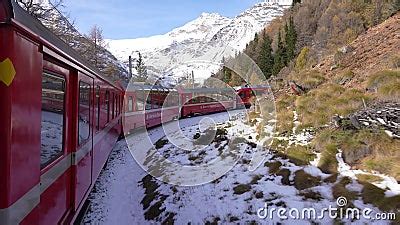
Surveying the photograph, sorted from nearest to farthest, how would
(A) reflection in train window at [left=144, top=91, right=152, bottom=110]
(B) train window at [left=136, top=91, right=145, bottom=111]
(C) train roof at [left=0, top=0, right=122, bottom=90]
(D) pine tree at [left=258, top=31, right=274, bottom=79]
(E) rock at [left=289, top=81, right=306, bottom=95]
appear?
(C) train roof at [left=0, top=0, right=122, bottom=90], (E) rock at [left=289, top=81, right=306, bottom=95], (B) train window at [left=136, top=91, right=145, bottom=111], (A) reflection in train window at [left=144, top=91, right=152, bottom=110], (D) pine tree at [left=258, top=31, right=274, bottom=79]

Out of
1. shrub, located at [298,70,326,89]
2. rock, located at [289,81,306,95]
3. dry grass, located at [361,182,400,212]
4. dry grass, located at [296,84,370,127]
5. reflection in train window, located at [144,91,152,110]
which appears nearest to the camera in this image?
dry grass, located at [361,182,400,212]

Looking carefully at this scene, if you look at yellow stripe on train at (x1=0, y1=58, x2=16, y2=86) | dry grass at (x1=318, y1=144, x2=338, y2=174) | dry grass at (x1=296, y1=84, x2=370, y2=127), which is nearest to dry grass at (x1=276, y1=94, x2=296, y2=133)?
dry grass at (x1=296, y1=84, x2=370, y2=127)

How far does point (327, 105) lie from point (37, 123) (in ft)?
31.1

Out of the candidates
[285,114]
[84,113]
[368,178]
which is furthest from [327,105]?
[84,113]

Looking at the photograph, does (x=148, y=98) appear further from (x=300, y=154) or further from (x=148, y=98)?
(x=300, y=154)

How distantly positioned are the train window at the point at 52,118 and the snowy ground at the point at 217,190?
337 centimetres

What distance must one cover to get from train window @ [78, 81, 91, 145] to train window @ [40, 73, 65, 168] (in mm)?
1005

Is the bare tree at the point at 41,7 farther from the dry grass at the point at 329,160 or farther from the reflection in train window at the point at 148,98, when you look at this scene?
the dry grass at the point at 329,160

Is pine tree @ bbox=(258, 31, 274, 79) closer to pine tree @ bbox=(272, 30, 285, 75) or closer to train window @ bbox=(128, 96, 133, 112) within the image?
pine tree @ bbox=(272, 30, 285, 75)

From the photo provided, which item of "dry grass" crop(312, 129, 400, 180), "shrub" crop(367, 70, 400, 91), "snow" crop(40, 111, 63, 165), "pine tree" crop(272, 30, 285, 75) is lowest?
"dry grass" crop(312, 129, 400, 180)

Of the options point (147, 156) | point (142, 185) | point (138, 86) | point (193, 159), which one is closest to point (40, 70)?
point (142, 185)

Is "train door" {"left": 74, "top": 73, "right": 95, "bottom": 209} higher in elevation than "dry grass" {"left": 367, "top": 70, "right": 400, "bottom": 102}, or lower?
lower

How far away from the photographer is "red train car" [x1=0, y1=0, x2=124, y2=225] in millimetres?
2457

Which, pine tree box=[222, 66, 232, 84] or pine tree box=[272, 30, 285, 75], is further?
pine tree box=[272, 30, 285, 75]
